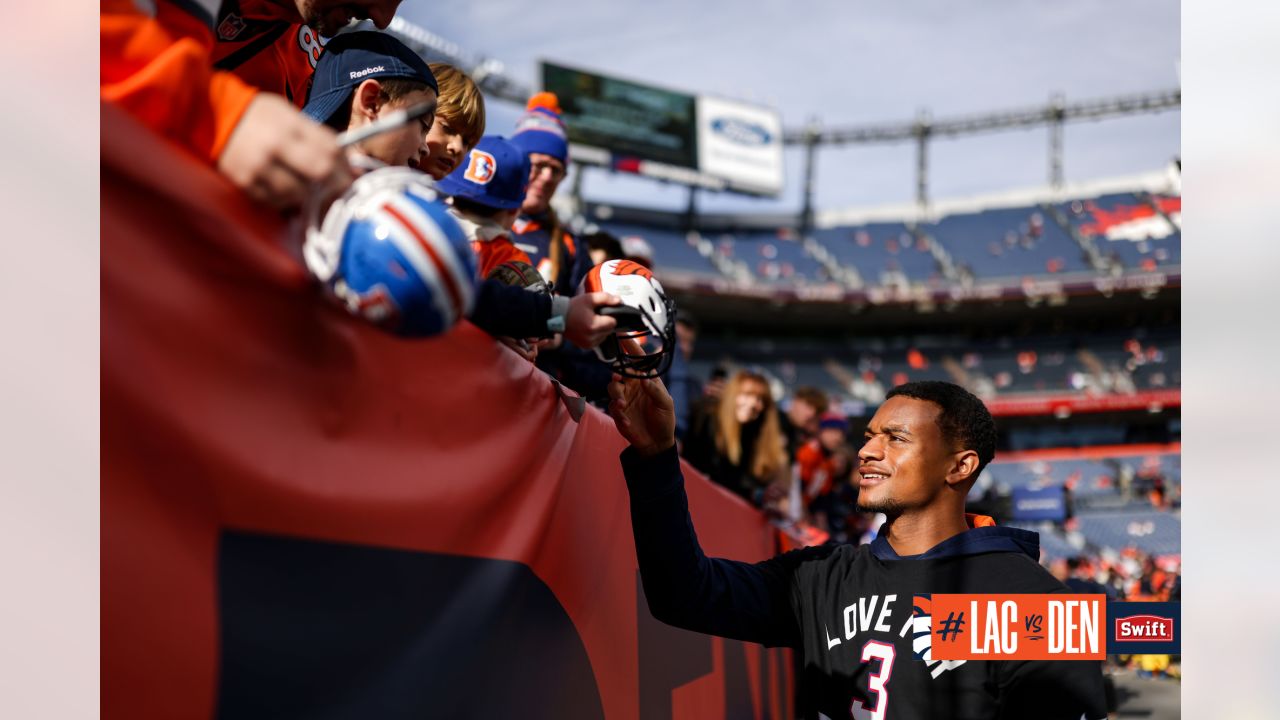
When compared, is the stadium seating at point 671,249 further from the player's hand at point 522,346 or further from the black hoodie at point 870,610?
the black hoodie at point 870,610

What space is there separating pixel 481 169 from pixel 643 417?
121cm

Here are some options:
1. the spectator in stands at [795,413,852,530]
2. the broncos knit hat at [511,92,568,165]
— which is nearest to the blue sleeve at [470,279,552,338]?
the broncos knit hat at [511,92,568,165]

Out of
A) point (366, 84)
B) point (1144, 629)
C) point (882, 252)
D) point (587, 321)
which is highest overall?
point (882, 252)

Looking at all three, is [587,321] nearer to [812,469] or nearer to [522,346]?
[522,346]

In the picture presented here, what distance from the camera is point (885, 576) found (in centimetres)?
248

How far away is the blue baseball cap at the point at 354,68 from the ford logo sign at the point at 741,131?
3490cm

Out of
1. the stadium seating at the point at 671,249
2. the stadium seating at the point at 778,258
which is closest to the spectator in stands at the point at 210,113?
the stadium seating at the point at 671,249

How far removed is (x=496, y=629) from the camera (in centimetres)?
189

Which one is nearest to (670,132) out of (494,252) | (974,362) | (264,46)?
(974,362)

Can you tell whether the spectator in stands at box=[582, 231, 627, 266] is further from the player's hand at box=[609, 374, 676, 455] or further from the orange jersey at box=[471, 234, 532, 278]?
the player's hand at box=[609, 374, 676, 455]

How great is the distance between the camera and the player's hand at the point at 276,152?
1276 mm
